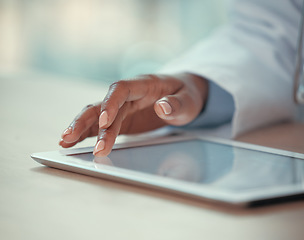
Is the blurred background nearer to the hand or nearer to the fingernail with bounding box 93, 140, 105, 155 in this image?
the hand

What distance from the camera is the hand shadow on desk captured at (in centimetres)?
20

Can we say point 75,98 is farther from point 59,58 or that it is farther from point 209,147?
point 59,58

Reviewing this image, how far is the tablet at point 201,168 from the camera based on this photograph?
0.72ft

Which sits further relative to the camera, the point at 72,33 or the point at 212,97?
the point at 72,33

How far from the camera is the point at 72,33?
266cm

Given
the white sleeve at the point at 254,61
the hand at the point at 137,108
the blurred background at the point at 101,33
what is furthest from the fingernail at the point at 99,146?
the blurred background at the point at 101,33

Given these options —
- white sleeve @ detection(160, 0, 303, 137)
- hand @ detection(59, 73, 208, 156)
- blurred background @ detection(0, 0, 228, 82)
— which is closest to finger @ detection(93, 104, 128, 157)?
hand @ detection(59, 73, 208, 156)

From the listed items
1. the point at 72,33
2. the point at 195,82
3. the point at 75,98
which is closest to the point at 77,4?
the point at 72,33

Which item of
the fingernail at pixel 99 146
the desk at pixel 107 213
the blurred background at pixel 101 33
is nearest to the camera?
the desk at pixel 107 213

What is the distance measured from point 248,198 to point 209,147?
0.14 metres

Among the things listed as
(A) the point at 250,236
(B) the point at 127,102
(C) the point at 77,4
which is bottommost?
(A) the point at 250,236

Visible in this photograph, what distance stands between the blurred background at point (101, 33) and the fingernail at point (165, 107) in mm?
1905

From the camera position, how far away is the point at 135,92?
393mm

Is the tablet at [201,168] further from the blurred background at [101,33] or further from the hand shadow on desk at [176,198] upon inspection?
the blurred background at [101,33]
